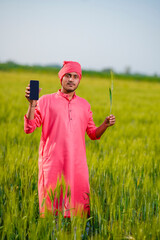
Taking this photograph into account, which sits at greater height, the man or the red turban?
the red turban

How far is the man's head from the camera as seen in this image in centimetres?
140

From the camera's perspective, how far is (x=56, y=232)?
3.86 ft

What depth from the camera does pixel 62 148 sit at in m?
1.40

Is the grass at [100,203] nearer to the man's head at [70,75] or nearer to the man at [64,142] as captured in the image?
the man at [64,142]

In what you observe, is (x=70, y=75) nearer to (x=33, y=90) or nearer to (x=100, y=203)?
(x=33, y=90)

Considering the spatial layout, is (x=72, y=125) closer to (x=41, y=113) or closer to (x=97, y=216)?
(x=41, y=113)

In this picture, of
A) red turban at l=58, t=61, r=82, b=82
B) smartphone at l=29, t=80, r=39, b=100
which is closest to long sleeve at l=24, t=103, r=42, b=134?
Answer: smartphone at l=29, t=80, r=39, b=100

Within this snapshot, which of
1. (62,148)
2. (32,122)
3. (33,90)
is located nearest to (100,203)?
(62,148)

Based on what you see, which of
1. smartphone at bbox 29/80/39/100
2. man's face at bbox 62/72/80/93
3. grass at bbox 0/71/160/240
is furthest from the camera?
man's face at bbox 62/72/80/93

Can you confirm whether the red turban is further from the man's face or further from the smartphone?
the smartphone

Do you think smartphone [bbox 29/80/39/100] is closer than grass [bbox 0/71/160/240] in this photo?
No

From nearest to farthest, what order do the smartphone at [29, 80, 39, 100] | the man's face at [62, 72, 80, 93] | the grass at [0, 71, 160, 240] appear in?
the grass at [0, 71, 160, 240], the smartphone at [29, 80, 39, 100], the man's face at [62, 72, 80, 93]

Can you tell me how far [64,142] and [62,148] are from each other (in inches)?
1.2

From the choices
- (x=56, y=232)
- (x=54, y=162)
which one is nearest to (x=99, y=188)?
(x=54, y=162)
